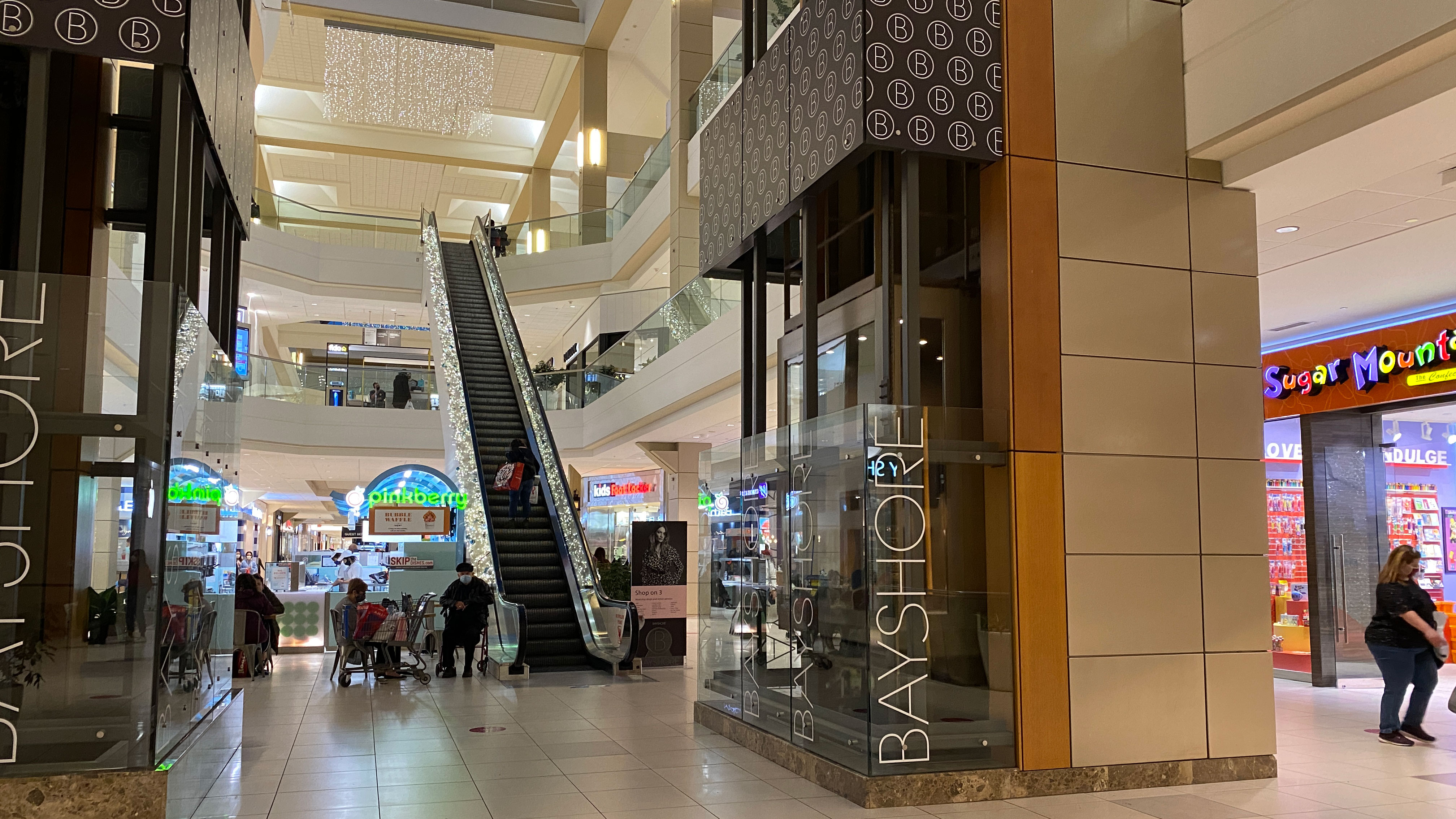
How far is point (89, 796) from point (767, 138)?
5722mm

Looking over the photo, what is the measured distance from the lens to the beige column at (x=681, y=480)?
21047 mm

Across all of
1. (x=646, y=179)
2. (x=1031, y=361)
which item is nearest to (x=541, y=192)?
(x=646, y=179)

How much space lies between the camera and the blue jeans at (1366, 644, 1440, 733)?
772cm

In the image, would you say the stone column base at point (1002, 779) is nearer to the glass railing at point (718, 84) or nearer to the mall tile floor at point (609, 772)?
the mall tile floor at point (609, 772)

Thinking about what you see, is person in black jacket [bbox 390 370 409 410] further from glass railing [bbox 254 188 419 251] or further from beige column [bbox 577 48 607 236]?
beige column [bbox 577 48 607 236]

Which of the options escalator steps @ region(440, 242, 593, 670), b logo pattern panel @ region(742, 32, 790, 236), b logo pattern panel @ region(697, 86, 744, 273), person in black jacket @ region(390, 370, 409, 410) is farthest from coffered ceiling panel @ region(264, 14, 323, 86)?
b logo pattern panel @ region(742, 32, 790, 236)

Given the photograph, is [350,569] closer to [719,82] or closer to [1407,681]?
[719,82]

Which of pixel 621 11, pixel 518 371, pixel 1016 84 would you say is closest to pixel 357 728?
pixel 1016 84

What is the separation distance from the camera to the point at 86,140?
18.0 feet

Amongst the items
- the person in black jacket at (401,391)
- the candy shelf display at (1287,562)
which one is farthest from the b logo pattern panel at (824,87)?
the person in black jacket at (401,391)

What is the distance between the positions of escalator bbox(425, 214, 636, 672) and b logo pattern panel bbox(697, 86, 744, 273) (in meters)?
4.56

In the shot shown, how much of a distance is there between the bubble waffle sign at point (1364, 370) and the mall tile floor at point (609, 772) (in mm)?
2945

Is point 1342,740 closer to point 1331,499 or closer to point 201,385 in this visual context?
point 1331,499

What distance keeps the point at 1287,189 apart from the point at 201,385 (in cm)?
628
